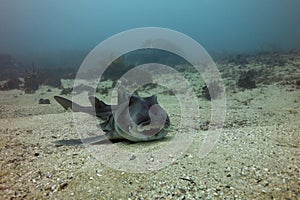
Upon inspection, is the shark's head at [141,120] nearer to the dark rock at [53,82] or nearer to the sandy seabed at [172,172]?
the sandy seabed at [172,172]

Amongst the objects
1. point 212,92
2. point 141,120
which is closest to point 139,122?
point 141,120

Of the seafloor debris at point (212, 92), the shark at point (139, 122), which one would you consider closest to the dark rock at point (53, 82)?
the seafloor debris at point (212, 92)

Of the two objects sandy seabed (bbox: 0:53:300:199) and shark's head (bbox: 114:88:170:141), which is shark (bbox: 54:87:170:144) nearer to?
shark's head (bbox: 114:88:170:141)

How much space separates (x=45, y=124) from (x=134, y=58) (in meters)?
21.2

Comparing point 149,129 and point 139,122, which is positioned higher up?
point 139,122

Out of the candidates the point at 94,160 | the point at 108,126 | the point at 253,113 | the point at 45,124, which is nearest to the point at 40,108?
the point at 45,124

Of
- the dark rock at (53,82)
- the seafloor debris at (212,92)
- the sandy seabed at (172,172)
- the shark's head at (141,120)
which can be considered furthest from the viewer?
the dark rock at (53,82)

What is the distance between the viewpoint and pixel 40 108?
27.2 feet

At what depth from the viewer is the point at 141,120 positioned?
11.3 feet

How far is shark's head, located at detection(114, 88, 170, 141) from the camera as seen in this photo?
11.4 feet

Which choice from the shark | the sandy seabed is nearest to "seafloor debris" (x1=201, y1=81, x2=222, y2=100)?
the sandy seabed

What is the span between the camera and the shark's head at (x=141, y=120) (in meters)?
3.48

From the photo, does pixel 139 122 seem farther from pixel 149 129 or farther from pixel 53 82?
pixel 53 82

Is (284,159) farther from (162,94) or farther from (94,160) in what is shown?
(162,94)
